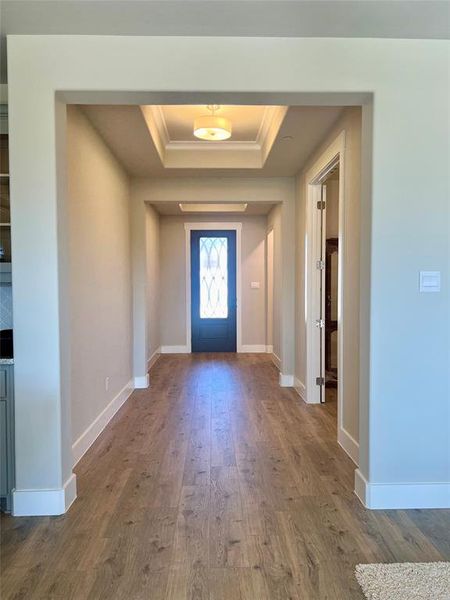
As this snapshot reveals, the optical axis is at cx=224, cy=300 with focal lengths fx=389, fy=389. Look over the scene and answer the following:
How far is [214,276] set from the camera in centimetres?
712

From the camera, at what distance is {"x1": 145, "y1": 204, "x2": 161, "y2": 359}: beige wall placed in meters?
5.63

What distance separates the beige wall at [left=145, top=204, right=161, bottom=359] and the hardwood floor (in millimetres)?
2571

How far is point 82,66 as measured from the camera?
2072mm

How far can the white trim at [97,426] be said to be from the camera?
9.14ft

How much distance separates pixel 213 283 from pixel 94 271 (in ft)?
13.1

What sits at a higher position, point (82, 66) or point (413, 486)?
point (82, 66)

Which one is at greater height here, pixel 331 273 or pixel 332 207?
pixel 332 207

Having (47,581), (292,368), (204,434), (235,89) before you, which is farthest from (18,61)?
(292,368)

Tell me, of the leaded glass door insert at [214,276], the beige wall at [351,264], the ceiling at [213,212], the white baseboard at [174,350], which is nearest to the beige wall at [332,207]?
the ceiling at [213,212]

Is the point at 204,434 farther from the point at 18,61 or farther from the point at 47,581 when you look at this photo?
the point at 18,61

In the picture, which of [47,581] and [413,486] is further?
[413,486]

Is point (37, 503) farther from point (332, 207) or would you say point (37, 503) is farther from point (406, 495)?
point (332, 207)

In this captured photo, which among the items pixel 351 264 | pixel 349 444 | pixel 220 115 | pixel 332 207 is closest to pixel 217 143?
pixel 220 115

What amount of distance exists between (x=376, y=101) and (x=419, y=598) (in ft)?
7.66
